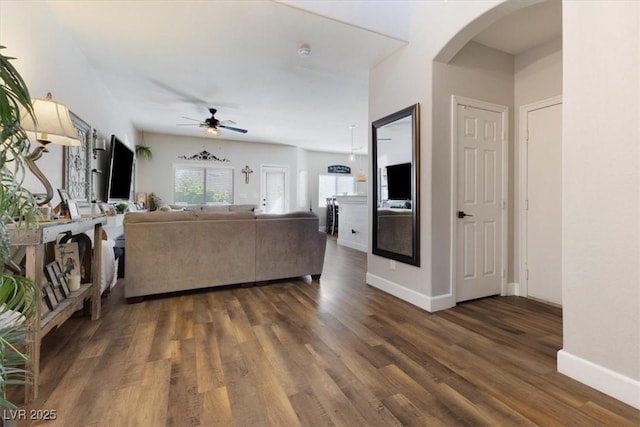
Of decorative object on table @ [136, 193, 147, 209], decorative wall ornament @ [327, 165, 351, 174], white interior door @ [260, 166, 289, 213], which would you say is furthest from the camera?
decorative wall ornament @ [327, 165, 351, 174]

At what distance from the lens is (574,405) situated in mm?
1463

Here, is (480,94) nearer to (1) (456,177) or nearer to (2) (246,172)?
(1) (456,177)

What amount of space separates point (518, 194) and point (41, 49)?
4674 mm

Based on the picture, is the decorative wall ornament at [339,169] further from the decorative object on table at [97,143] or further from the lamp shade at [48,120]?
the lamp shade at [48,120]

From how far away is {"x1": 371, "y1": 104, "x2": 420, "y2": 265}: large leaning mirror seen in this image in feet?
9.41

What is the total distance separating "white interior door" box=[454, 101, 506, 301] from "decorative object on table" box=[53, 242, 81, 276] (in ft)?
10.9

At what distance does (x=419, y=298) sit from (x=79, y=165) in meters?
3.94

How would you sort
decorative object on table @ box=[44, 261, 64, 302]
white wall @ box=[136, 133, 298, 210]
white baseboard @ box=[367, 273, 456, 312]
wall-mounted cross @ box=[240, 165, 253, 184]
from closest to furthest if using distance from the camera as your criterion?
decorative object on table @ box=[44, 261, 64, 302], white baseboard @ box=[367, 273, 456, 312], white wall @ box=[136, 133, 298, 210], wall-mounted cross @ box=[240, 165, 253, 184]

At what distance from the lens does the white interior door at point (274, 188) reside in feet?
27.9

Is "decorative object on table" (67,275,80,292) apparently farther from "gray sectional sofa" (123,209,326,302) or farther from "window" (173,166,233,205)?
"window" (173,166,233,205)

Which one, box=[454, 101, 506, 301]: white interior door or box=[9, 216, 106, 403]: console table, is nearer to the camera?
box=[9, 216, 106, 403]: console table

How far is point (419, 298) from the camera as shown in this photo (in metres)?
2.80

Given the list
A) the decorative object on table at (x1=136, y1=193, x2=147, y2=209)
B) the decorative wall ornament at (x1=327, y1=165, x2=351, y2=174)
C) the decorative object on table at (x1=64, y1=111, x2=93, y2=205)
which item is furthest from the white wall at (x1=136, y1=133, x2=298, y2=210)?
the decorative object on table at (x1=64, y1=111, x2=93, y2=205)

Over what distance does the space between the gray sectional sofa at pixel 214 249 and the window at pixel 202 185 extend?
4.76 meters
